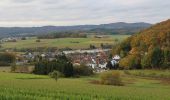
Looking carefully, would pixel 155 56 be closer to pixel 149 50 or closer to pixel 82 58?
pixel 149 50

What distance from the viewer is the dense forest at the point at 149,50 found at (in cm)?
10143

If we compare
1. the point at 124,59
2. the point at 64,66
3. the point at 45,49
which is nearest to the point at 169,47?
the point at 124,59

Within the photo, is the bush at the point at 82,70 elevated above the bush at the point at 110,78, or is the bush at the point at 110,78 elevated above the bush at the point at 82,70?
the bush at the point at 110,78

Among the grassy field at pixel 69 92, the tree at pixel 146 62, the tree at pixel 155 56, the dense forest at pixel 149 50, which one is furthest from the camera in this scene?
the tree at pixel 146 62

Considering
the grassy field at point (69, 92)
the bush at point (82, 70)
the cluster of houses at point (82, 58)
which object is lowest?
the cluster of houses at point (82, 58)

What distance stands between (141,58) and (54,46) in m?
88.1

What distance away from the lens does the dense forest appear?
333 ft

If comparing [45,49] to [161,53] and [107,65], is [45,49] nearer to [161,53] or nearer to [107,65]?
[107,65]

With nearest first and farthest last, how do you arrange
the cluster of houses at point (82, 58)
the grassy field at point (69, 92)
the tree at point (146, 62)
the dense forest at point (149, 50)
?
the grassy field at point (69, 92) < the dense forest at point (149, 50) < the tree at point (146, 62) < the cluster of houses at point (82, 58)

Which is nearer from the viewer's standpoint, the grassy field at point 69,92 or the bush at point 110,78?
the grassy field at point 69,92

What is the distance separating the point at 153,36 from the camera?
111312mm

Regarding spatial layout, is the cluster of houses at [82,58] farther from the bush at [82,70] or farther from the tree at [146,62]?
the tree at [146,62]

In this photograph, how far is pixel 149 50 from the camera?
10588 cm

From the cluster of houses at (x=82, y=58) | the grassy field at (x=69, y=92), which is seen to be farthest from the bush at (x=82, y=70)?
the grassy field at (x=69, y=92)
